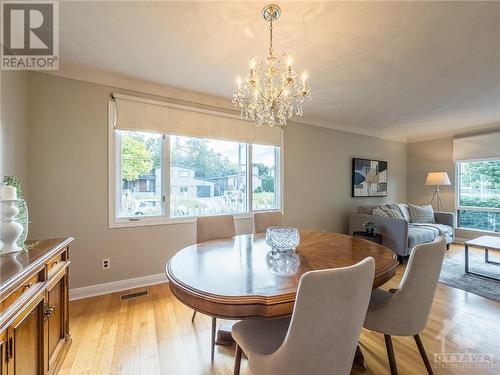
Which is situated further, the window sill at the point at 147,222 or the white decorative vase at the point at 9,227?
the window sill at the point at 147,222

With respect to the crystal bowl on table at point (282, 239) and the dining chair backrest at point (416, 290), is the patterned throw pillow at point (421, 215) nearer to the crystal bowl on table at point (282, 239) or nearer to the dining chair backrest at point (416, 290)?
the dining chair backrest at point (416, 290)

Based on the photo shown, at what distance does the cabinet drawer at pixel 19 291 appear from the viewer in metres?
0.95

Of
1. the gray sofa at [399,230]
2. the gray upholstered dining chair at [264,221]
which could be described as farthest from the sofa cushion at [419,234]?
the gray upholstered dining chair at [264,221]

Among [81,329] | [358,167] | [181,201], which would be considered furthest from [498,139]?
[81,329]

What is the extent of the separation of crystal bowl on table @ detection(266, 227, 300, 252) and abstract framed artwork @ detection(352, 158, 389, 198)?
11.8ft

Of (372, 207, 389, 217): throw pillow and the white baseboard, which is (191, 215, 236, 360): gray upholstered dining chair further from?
(372, 207, 389, 217): throw pillow

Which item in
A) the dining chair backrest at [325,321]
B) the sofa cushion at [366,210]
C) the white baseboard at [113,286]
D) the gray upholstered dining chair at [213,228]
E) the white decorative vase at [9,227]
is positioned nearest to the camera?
the dining chair backrest at [325,321]

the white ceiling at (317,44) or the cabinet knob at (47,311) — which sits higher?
the white ceiling at (317,44)

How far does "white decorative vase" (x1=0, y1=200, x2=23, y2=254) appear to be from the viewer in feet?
4.17

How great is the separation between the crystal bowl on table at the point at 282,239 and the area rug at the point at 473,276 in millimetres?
2596

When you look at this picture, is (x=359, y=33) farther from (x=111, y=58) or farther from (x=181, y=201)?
(x=181, y=201)

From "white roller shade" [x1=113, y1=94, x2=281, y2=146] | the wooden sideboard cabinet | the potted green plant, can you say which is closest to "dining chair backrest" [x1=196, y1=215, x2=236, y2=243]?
the wooden sideboard cabinet

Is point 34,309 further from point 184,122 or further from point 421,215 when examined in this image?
point 421,215

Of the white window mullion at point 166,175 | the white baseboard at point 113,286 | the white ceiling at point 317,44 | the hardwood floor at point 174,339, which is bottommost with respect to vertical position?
the hardwood floor at point 174,339
